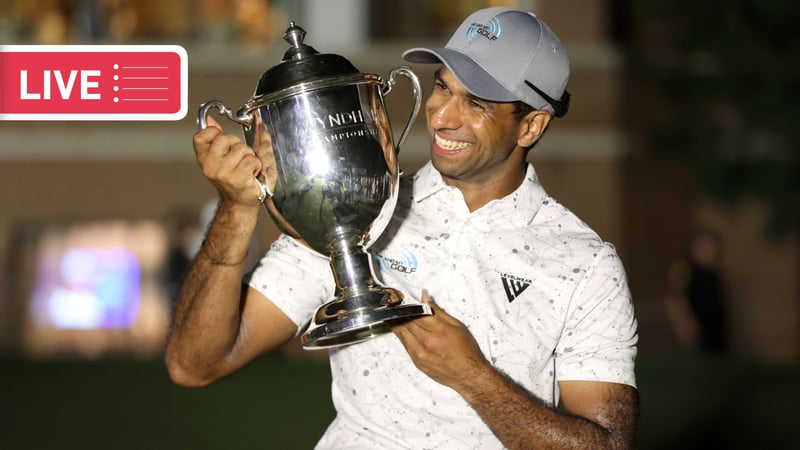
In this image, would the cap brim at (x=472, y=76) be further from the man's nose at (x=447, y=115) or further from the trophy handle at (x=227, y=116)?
the trophy handle at (x=227, y=116)

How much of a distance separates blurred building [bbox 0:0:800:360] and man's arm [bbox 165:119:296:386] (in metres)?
8.75

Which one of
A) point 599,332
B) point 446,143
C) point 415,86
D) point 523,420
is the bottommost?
point 523,420

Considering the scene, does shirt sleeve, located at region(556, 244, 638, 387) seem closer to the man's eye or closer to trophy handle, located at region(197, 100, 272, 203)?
the man's eye

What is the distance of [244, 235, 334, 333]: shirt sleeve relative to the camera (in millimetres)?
2531

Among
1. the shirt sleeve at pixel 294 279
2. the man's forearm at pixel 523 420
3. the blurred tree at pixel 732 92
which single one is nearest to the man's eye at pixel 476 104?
the shirt sleeve at pixel 294 279

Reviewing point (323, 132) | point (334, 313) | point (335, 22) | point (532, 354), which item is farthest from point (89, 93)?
point (335, 22)

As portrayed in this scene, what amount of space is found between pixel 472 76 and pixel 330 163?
0.38 m

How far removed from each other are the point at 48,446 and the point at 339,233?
16.2 ft

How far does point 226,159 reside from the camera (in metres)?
2.16

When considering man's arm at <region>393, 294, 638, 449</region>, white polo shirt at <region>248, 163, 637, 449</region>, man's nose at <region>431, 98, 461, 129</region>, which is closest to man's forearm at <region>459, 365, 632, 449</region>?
man's arm at <region>393, 294, 638, 449</region>

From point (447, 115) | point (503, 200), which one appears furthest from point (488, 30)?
point (503, 200)

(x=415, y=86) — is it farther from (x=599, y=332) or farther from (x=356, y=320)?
(x=599, y=332)

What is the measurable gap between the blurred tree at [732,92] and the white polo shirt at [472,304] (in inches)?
353

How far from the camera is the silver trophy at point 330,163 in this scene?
2242 mm
